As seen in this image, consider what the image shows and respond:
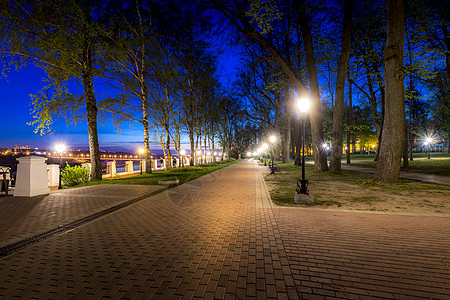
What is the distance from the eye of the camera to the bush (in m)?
11.5

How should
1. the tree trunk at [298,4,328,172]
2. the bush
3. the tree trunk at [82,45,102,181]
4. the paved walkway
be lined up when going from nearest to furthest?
the paved walkway
the bush
the tree trunk at [82,45,102,181]
the tree trunk at [298,4,328,172]

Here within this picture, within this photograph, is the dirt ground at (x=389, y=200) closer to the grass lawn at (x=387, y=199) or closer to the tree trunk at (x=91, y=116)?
the grass lawn at (x=387, y=199)

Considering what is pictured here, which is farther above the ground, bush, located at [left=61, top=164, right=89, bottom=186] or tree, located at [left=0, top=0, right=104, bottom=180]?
tree, located at [left=0, top=0, right=104, bottom=180]

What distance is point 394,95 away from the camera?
29.5 ft

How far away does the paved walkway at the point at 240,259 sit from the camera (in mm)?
2371

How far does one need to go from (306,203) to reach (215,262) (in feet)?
15.0

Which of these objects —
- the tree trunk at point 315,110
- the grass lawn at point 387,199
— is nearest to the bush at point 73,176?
the grass lawn at point 387,199

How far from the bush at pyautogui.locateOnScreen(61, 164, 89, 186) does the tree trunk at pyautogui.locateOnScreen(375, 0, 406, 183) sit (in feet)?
54.6

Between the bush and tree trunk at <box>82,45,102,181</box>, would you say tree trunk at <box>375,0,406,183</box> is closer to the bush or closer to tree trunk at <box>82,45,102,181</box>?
tree trunk at <box>82,45,102,181</box>

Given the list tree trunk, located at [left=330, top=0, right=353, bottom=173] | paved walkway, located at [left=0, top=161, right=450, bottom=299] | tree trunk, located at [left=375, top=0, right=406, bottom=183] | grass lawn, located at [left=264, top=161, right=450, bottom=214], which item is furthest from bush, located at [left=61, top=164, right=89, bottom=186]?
tree trunk, located at [left=375, top=0, right=406, bottom=183]

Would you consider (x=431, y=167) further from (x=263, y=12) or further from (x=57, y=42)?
(x=57, y=42)

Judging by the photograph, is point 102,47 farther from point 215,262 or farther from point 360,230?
point 360,230

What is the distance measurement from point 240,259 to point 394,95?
34.6 feet

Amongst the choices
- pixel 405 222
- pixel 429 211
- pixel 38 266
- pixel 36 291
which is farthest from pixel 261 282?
pixel 429 211
